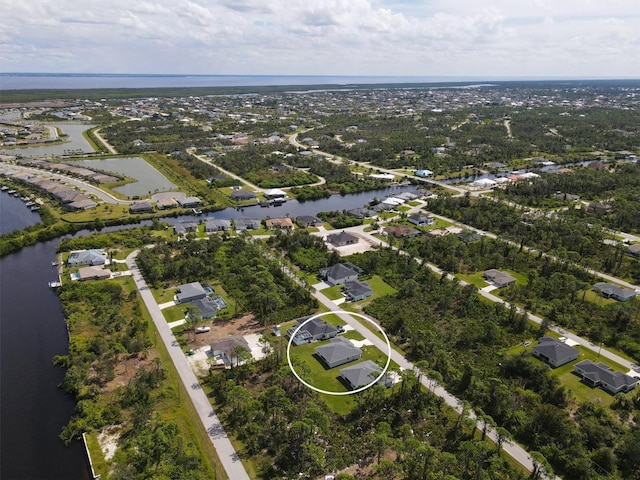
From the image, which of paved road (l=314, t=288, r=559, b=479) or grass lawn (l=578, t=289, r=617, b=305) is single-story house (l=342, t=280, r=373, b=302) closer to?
paved road (l=314, t=288, r=559, b=479)

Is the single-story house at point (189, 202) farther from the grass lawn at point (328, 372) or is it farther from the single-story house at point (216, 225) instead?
the grass lawn at point (328, 372)

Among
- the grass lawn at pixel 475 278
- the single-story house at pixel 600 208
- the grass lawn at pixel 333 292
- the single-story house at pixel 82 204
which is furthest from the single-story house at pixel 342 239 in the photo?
the single-story house at pixel 600 208

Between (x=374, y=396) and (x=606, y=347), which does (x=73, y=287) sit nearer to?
(x=374, y=396)

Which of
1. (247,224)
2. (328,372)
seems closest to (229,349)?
(328,372)

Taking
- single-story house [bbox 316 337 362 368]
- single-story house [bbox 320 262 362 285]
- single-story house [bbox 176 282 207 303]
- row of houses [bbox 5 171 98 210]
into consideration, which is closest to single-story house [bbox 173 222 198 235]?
single-story house [bbox 176 282 207 303]

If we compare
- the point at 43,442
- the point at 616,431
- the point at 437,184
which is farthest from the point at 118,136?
the point at 616,431

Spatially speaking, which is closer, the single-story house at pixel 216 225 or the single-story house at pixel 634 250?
the single-story house at pixel 634 250
